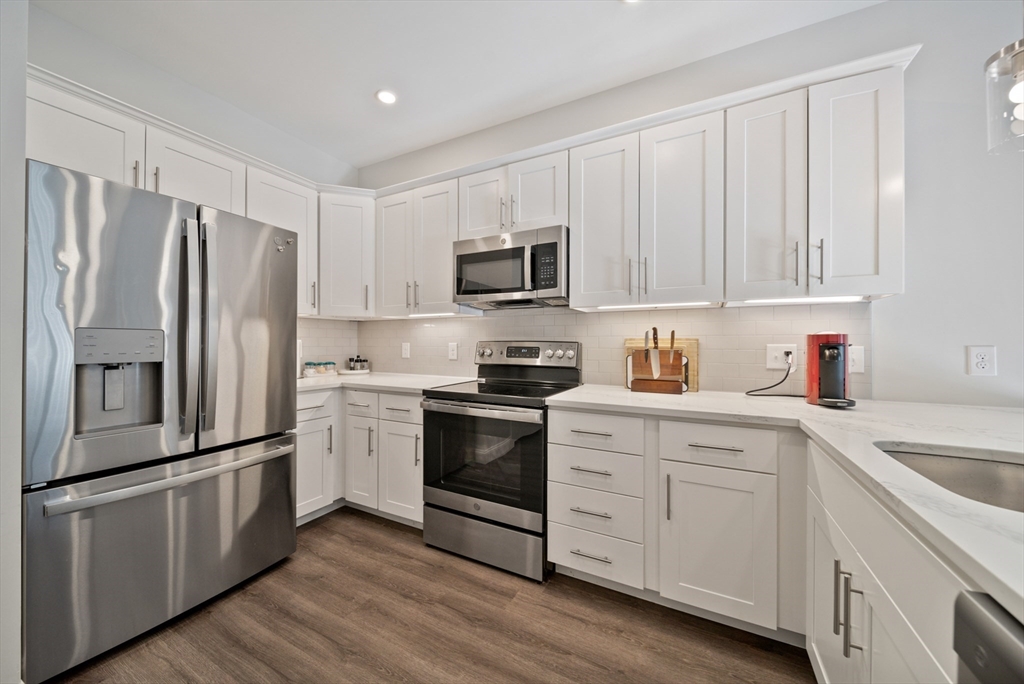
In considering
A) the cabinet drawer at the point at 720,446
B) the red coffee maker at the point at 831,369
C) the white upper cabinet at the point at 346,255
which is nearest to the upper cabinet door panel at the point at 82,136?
the white upper cabinet at the point at 346,255

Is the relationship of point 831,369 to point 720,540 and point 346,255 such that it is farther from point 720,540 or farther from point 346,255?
point 346,255

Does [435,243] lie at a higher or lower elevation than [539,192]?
lower

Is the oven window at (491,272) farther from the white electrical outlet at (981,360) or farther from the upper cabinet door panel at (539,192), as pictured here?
the white electrical outlet at (981,360)

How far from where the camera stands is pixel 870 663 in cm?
83

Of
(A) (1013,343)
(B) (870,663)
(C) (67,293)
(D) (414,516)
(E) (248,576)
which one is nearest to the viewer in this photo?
(B) (870,663)

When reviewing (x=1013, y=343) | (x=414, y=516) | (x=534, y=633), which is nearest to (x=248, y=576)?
(x=414, y=516)

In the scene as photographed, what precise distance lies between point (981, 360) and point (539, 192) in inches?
85.6

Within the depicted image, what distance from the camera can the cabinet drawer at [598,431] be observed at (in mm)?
1707

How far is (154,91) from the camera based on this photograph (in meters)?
2.22

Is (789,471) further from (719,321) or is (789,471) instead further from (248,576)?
(248,576)

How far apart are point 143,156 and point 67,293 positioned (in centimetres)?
104

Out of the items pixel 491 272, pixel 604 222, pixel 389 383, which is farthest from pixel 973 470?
pixel 389 383

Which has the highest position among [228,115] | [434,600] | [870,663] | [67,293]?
[228,115]

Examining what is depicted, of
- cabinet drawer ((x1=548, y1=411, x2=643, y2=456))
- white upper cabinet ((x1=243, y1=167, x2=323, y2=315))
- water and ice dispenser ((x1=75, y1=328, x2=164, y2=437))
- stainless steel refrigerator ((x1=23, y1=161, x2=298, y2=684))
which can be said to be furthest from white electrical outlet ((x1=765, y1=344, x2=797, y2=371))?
white upper cabinet ((x1=243, y1=167, x2=323, y2=315))
